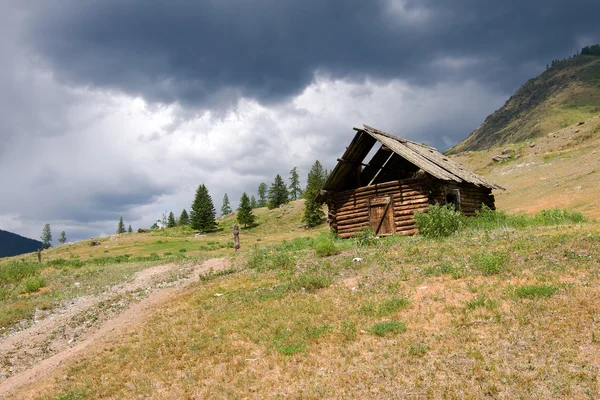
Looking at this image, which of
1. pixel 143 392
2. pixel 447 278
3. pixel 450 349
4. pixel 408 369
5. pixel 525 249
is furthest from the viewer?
pixel 525 249

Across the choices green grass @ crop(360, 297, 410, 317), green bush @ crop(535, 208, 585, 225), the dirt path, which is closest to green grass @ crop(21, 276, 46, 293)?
the dirt path

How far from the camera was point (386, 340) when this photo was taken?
23.5 feet

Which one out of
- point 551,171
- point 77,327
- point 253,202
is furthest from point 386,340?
point 253,202

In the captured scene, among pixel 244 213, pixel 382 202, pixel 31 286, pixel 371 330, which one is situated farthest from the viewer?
pixel 244 213

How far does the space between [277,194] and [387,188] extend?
8356 cm

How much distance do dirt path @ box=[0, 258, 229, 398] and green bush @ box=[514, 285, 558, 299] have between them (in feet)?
34.3

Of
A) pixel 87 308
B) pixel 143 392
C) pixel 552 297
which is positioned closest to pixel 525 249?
pixel 552 297

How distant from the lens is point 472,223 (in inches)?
825

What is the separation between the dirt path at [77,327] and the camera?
31.4 feet

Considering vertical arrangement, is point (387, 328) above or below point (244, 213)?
below

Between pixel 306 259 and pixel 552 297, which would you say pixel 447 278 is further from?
pixel 306 259

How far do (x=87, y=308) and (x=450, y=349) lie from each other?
13718mm

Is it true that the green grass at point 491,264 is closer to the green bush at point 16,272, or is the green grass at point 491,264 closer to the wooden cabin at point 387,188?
the wooden cabin at point 387,188

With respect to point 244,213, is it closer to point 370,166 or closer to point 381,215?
point 370,166
